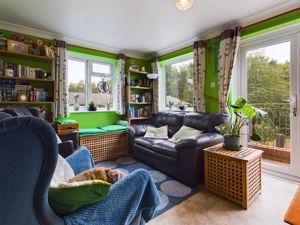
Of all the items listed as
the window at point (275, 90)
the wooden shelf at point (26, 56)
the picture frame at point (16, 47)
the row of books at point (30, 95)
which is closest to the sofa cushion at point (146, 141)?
the window at point (275, 90)

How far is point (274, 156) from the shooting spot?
104 inches

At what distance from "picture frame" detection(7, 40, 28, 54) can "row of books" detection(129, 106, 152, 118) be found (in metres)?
2.23

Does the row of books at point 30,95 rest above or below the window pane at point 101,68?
below

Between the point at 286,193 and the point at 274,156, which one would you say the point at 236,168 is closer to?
the point at 286,193

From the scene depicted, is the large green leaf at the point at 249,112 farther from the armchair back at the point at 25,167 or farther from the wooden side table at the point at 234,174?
the armchair back at the point at 25,167

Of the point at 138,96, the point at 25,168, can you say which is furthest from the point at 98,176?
the point at 138,96

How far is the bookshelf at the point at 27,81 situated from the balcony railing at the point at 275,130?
3.60 meters

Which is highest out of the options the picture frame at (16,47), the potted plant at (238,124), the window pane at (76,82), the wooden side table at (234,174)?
the picture frame at (16,47)

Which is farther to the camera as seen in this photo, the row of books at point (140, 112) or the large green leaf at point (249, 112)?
the row of books at point (140, 112)

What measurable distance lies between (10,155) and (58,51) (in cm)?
296

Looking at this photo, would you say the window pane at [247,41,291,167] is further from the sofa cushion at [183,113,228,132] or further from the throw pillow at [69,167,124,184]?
the throw pillow at [69,167,124,184]

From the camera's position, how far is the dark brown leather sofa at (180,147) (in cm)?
212

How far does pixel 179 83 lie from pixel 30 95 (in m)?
3.00

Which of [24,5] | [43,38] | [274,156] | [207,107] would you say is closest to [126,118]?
[207,107]
